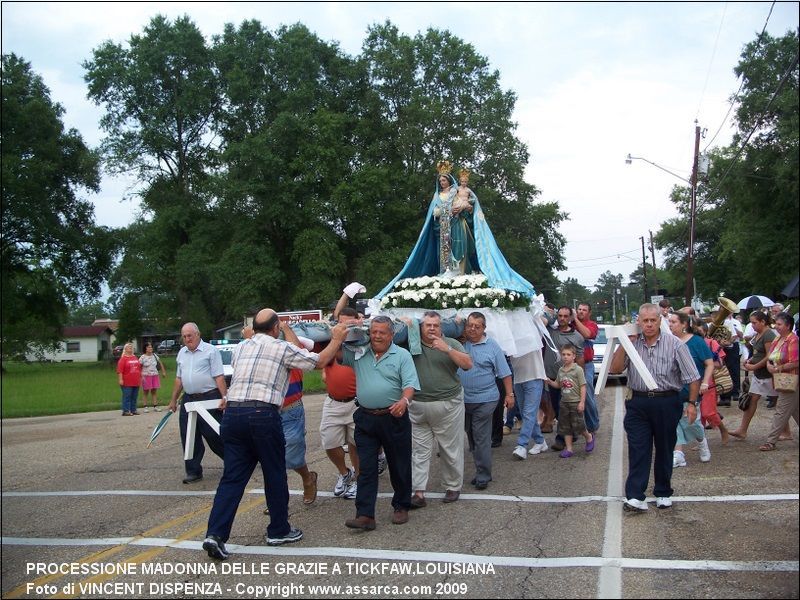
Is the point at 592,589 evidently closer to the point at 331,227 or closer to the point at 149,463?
the point at 149,463

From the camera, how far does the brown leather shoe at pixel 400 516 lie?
6.02 metres

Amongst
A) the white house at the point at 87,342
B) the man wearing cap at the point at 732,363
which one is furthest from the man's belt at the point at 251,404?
the white house at the point at 87,342

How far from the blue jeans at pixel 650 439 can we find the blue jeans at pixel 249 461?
2.99m

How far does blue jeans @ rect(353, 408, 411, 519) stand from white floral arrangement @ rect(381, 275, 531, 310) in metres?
2.97

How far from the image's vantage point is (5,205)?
111ft

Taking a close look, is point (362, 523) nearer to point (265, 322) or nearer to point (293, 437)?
point (293, 437)

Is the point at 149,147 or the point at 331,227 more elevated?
the point at 149,147

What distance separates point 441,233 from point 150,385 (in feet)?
36.7

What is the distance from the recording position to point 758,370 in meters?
9.62

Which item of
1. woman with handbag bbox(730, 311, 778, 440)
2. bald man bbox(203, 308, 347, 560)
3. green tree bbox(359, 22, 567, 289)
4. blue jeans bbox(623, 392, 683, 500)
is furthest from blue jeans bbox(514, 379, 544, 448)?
green tree bbox(359, 22, 567, 289)

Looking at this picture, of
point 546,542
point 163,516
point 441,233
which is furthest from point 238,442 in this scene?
point 441,233

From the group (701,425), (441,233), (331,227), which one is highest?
(331,227)

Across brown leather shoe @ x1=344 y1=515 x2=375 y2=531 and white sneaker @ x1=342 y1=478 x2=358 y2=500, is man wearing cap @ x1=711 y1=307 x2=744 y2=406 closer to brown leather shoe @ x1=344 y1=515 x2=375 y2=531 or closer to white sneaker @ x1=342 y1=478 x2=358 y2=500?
white sneaker @ x1=342 y1=478 x2=358 y2=500

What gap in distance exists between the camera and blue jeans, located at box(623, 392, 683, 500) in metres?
6.11
